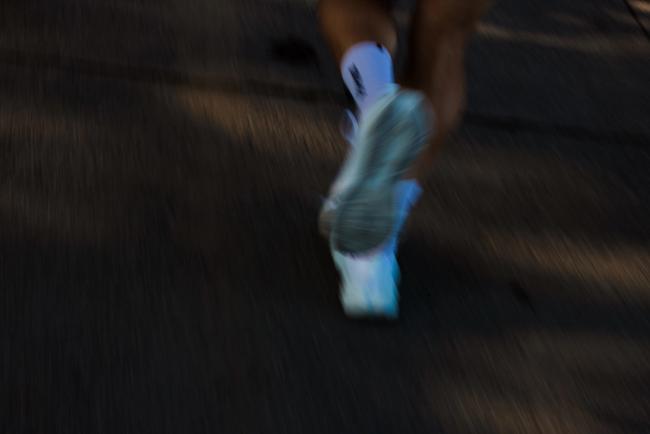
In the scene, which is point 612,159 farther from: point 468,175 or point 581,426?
point 581,426

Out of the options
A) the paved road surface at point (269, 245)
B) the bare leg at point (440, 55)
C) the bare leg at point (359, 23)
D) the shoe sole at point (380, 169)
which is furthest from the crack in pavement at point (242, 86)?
the shoe sole at point (380, 169)

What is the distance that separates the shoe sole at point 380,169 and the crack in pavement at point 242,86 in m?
1.25

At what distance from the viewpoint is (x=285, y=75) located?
13.2 feet

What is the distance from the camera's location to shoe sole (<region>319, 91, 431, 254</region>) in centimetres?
253

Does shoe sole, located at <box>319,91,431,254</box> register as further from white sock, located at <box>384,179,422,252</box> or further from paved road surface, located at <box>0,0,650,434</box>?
paved road surface, located at <box>0,0,650,434</box>

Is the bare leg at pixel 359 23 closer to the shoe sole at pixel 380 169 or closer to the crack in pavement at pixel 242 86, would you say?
the shoe sole at pixel 380 169

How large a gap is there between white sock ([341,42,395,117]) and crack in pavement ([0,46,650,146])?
1.02 m

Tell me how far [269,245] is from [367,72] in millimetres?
642

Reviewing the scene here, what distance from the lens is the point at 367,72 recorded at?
281 centimetres

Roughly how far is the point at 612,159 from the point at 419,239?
1.11m

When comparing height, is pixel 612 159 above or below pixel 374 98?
below

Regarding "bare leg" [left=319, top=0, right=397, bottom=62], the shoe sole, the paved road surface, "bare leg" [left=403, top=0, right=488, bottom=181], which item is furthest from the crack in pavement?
the shoe sole

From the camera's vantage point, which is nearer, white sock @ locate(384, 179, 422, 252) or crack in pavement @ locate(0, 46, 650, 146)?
white sock @ locate(384, 179, 422, 252)

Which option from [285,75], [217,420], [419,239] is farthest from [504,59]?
[217,420]
